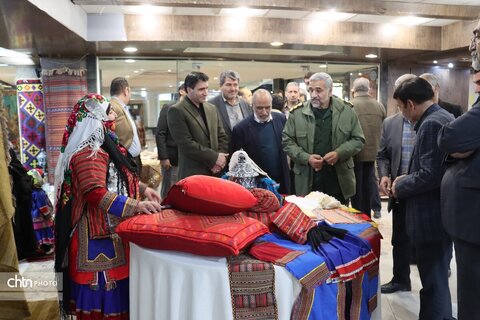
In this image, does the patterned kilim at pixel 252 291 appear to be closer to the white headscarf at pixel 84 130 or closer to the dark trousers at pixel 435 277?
the white headscarf at pixel 84 130

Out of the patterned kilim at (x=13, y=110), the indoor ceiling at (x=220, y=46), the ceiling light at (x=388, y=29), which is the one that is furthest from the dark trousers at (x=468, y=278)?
the patterned kilim at (x=13, y=110)

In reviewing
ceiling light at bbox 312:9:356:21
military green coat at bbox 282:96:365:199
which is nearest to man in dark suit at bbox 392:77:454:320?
military green coat at bbox 282:96:365:199

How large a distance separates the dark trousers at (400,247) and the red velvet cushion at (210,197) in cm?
162

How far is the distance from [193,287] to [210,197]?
32cm

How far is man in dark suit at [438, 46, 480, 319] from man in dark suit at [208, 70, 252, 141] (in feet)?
6.41

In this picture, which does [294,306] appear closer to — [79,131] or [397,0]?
[79,131]

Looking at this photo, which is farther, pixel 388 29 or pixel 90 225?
pixel 388 29

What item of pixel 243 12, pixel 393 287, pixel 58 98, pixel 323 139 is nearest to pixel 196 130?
pixel 323 139

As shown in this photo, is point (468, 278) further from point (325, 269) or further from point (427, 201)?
point (325, 269)

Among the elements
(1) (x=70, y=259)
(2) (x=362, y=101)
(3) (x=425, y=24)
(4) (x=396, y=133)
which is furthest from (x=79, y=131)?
(3) (x=425, y=24)

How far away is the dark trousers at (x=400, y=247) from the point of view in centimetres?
287

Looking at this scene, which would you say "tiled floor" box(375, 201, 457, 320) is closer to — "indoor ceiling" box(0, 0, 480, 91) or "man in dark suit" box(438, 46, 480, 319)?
"man in dark suit" box(438, 46, 480, 319)

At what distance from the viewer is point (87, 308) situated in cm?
190

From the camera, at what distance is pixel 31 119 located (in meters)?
5.95
